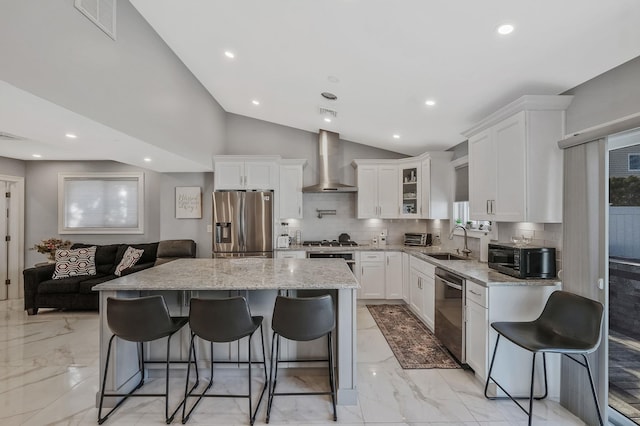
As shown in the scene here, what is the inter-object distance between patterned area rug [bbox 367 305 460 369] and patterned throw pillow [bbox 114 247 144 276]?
3907 mm

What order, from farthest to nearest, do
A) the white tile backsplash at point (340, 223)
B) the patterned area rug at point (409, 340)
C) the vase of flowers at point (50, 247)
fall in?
the white tile backsplash at point (340, 223) < the vase of flowers at point (50, 247) < the patterned area rug at point (409, 340)

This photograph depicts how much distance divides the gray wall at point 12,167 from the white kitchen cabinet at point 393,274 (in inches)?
265

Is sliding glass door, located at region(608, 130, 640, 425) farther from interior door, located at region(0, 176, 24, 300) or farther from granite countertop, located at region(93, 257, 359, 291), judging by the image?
interior door, located at region(0, 176, 24, 300)

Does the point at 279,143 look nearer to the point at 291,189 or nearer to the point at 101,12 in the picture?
the point at 291,189

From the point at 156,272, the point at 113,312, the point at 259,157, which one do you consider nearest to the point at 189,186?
the point at 259,157

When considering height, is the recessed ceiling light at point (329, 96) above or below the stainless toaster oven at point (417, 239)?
above

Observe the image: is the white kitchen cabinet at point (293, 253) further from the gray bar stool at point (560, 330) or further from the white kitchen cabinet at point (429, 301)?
the gray bar stool at point (560, 330)

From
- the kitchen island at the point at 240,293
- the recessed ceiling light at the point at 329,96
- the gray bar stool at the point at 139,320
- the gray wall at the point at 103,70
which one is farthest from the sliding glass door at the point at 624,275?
the gray wall at the point at 103,70

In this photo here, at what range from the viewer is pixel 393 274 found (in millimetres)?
4656

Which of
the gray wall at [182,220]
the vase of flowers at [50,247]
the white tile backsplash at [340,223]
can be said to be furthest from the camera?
the white tile backsplash at [340,223]

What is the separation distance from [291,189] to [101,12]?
3.16 metres

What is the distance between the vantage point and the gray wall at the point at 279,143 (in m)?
5.34

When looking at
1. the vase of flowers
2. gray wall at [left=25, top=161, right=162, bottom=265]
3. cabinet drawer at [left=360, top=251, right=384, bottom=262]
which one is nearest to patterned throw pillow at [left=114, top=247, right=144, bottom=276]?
gray wall at [left=25, top=161, right=162, bottom=265]

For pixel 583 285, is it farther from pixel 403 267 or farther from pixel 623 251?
pixel 403 267
